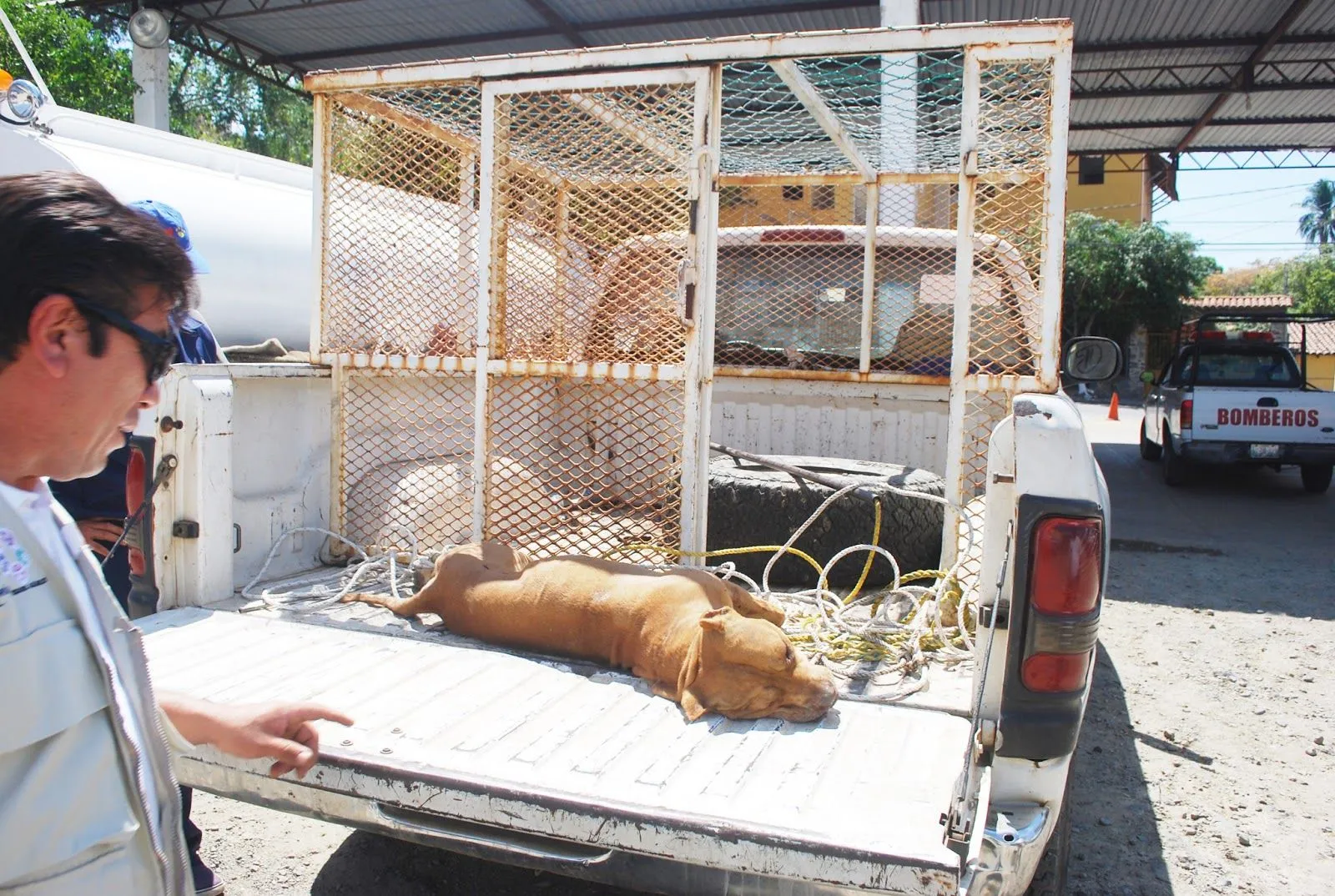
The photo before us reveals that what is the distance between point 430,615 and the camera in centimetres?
341

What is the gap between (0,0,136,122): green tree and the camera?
1430cm

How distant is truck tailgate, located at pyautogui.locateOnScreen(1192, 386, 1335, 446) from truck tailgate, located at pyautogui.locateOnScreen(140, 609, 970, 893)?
32.7 feet

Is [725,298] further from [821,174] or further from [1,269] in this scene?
[1,269]

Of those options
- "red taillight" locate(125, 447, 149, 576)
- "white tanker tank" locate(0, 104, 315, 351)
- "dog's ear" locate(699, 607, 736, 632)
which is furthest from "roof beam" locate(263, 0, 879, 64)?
"dog's ear" locate(699, 607, 736, 632)

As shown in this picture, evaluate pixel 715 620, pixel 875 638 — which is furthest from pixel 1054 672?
pixel 875 638

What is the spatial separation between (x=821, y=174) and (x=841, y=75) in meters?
1.45

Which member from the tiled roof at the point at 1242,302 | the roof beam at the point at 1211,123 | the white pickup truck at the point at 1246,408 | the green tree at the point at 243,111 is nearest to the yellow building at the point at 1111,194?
the tiled roof at the point at 1242,302

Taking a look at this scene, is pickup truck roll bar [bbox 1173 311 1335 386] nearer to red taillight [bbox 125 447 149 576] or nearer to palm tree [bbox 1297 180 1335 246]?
red taillight [bbox 125 447 149 576]

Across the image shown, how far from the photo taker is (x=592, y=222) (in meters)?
4.08

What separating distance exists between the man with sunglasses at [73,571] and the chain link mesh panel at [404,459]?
2.58m

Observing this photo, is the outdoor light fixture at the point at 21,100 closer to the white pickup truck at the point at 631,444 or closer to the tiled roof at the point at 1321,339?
the white pickup truck at the point at 631,444

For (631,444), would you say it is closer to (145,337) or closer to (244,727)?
(244,727)

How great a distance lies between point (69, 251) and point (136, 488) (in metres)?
2.27

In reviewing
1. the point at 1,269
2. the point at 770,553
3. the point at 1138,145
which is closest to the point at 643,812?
the point at 1,269
